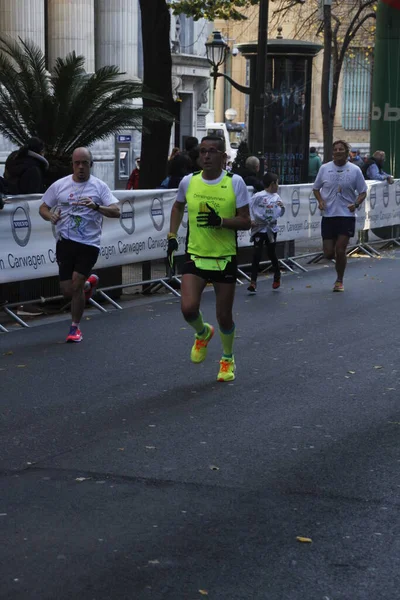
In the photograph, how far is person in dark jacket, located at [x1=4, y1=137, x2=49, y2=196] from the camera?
1395 cm

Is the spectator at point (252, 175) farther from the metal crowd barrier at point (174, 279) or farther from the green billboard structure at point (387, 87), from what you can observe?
the green billboard structure at point (387, 87)

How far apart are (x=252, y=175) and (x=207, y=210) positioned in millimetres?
8484

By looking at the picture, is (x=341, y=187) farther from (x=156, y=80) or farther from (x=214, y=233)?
(x=214, y=233)

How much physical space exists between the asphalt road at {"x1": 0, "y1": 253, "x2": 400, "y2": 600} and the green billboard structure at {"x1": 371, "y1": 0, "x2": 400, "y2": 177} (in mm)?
14892

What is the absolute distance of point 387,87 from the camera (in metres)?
26.7

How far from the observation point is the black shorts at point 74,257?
11781 millimetres

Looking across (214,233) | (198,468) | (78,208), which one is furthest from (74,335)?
(198,468)

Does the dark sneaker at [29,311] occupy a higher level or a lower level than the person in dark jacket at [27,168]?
lower

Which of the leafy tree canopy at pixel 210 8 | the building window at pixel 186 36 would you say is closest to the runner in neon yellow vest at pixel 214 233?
the leafy tree canopy at pixel 210 8

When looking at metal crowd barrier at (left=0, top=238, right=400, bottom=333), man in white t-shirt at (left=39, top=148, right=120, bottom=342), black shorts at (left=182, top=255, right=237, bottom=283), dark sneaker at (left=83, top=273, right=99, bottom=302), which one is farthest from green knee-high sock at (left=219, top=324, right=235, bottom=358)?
dark sneaker at (left=83, top=273, right=99, bottom=302)

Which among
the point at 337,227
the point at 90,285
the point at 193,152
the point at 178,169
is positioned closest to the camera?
the point at 90,285

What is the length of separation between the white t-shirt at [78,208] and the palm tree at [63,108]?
415 cm

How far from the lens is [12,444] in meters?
7.57

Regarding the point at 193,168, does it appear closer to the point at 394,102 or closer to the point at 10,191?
the point at 10,191
